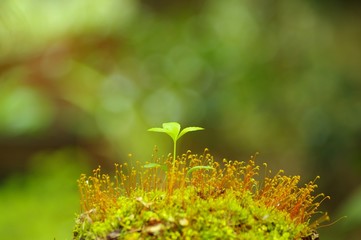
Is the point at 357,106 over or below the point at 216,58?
below

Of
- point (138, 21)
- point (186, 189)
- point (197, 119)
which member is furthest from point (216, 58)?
point (186, 189)

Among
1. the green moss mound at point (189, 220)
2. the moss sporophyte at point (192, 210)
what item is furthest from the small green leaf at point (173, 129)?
the green moss mound at point (189, 220)

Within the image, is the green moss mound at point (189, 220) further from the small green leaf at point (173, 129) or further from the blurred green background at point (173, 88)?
the blurred green background at point (173, 88)

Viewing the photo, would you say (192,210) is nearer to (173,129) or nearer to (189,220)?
(189,220)

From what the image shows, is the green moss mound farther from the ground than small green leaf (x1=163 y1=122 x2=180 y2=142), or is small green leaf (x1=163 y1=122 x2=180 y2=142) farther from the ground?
small green leaf (x1=163 y1=122 x2=180 y2=142)

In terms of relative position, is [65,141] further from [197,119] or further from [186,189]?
[186,189]

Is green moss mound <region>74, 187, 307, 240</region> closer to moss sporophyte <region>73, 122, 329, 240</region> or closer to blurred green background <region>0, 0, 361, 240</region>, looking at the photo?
moss sporophyte <region>73, 122, 329, 240</region>

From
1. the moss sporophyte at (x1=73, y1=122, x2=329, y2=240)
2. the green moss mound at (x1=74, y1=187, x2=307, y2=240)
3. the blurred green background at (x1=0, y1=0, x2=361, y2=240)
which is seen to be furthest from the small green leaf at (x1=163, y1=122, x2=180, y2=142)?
the blurred green background at (x1=0, y1=0, x2=361, y2=240)
